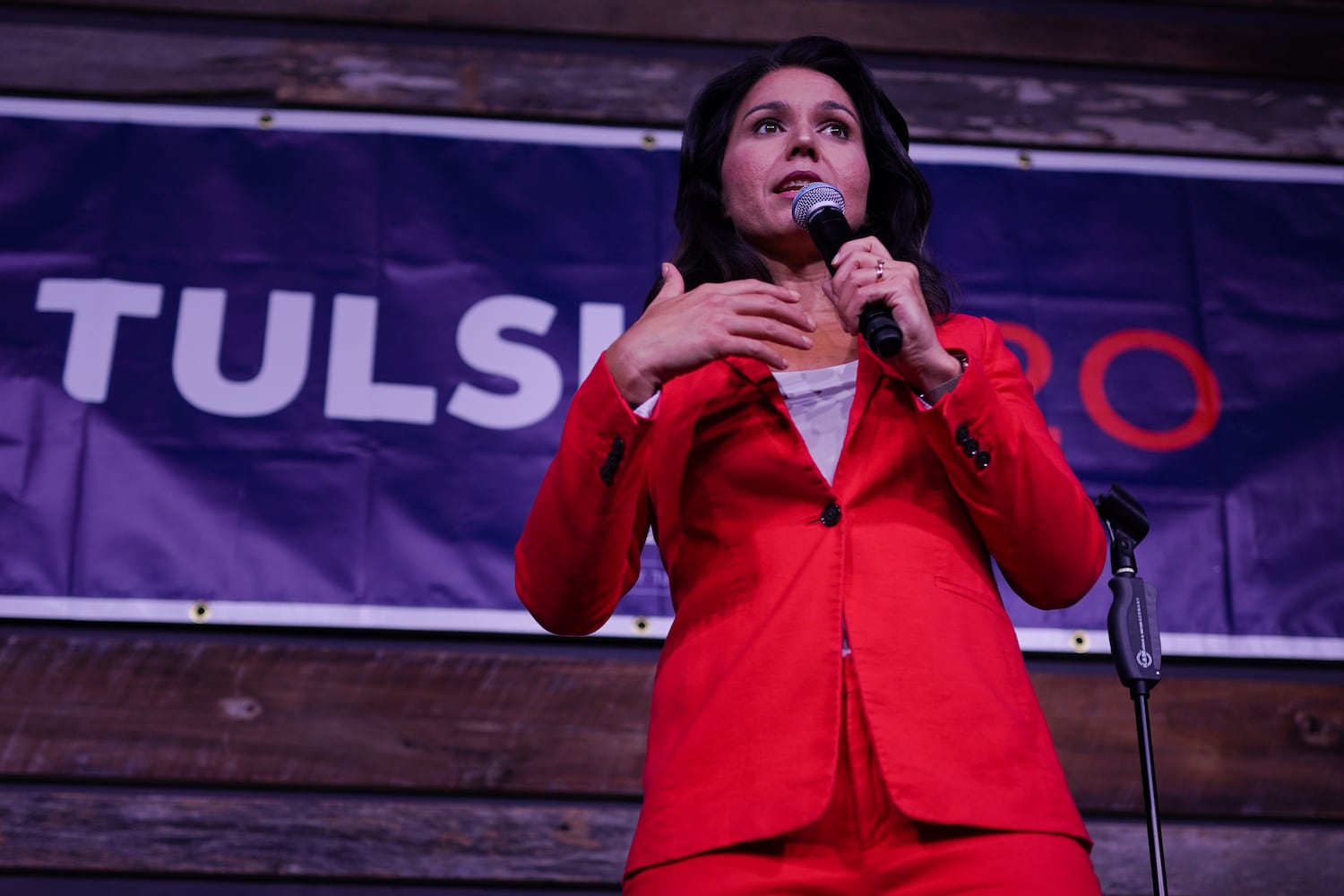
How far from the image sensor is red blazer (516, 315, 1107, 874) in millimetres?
1282

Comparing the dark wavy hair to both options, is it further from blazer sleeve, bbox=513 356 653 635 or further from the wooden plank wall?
the wooden plank wall

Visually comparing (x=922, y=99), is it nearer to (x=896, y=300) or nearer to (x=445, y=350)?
(x=445, y=350)

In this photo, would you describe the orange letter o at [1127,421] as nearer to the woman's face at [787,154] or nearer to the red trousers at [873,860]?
the woman's face at [787,154]

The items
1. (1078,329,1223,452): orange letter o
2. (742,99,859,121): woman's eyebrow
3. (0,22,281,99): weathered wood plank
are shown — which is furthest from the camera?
(0,22,281,99): weathered wood plank

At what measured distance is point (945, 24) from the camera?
132 inches

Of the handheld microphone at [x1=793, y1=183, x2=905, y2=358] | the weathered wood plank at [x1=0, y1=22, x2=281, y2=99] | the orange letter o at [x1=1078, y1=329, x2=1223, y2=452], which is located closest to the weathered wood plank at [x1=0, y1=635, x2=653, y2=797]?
the orange letter o at [x1=1078, y1=329, x2=1223, y2=452]

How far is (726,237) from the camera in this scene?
72.7 inches

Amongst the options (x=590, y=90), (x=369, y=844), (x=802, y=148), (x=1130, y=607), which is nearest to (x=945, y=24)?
(x=590, y=90)

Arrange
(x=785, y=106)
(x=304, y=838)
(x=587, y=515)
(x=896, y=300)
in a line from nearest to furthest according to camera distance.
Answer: (x=896, y=300) → (x=587, y=515) → (x=785, y=106) → (x=304, y=838)

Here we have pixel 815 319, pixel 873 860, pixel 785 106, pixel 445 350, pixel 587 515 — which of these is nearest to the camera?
pixel 873 860

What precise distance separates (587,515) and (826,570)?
26 centimetres

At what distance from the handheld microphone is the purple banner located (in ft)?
4.21

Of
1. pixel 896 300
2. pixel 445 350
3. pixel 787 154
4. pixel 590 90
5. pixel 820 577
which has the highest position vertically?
pixel 590 90

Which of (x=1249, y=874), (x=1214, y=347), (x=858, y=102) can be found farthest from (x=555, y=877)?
(x=1214, y=347)
